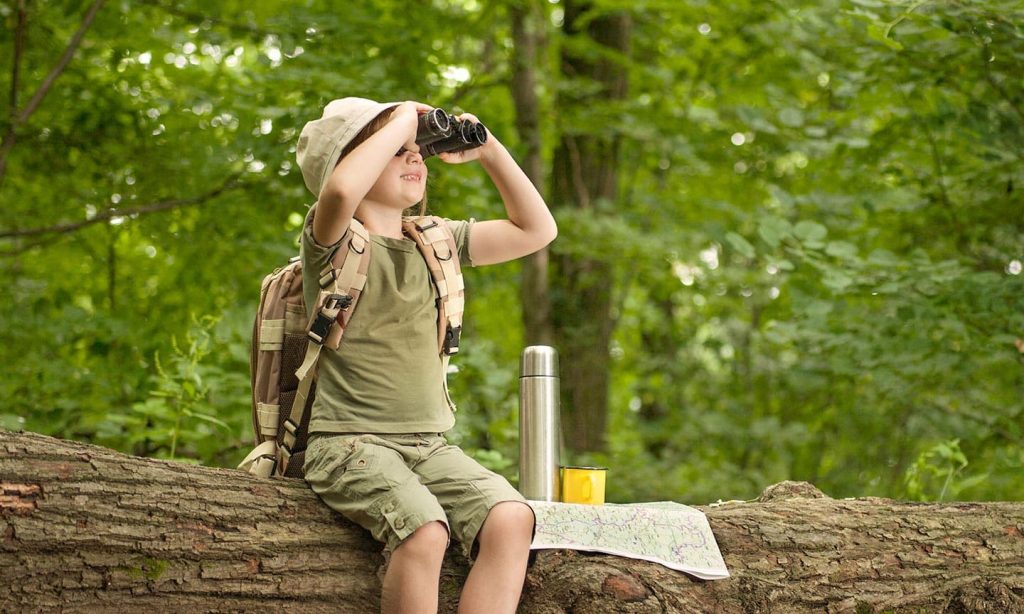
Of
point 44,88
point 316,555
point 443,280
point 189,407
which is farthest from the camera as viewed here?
point 44,88

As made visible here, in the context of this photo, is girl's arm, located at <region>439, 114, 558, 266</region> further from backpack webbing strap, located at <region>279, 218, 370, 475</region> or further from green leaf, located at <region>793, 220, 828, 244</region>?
green leaf, located at <region>793, 220, 828, 244</region>

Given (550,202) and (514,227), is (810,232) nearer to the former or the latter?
(514,227)

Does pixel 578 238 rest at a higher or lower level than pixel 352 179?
lower

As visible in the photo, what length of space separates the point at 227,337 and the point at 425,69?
6.05ft

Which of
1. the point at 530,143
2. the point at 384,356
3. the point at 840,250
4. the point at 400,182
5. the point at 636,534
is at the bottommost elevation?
the point at 636,534

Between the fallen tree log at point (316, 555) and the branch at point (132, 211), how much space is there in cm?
276

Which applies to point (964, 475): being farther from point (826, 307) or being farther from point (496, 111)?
point (496, 111)

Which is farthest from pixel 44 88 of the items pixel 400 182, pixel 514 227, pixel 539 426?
pixel 539 426

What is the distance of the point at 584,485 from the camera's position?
111 inches

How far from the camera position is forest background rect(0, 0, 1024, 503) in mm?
4379

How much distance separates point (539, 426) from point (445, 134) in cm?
94

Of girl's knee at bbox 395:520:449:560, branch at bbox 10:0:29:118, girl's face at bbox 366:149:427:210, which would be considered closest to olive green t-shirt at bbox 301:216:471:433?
girl's face at bbox 366:149:427:210

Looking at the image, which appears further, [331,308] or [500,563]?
[331,308]

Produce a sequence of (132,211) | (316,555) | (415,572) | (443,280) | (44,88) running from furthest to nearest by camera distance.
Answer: (132,211) → (44,88) → (443,280) → (316,555) → (415,572)
